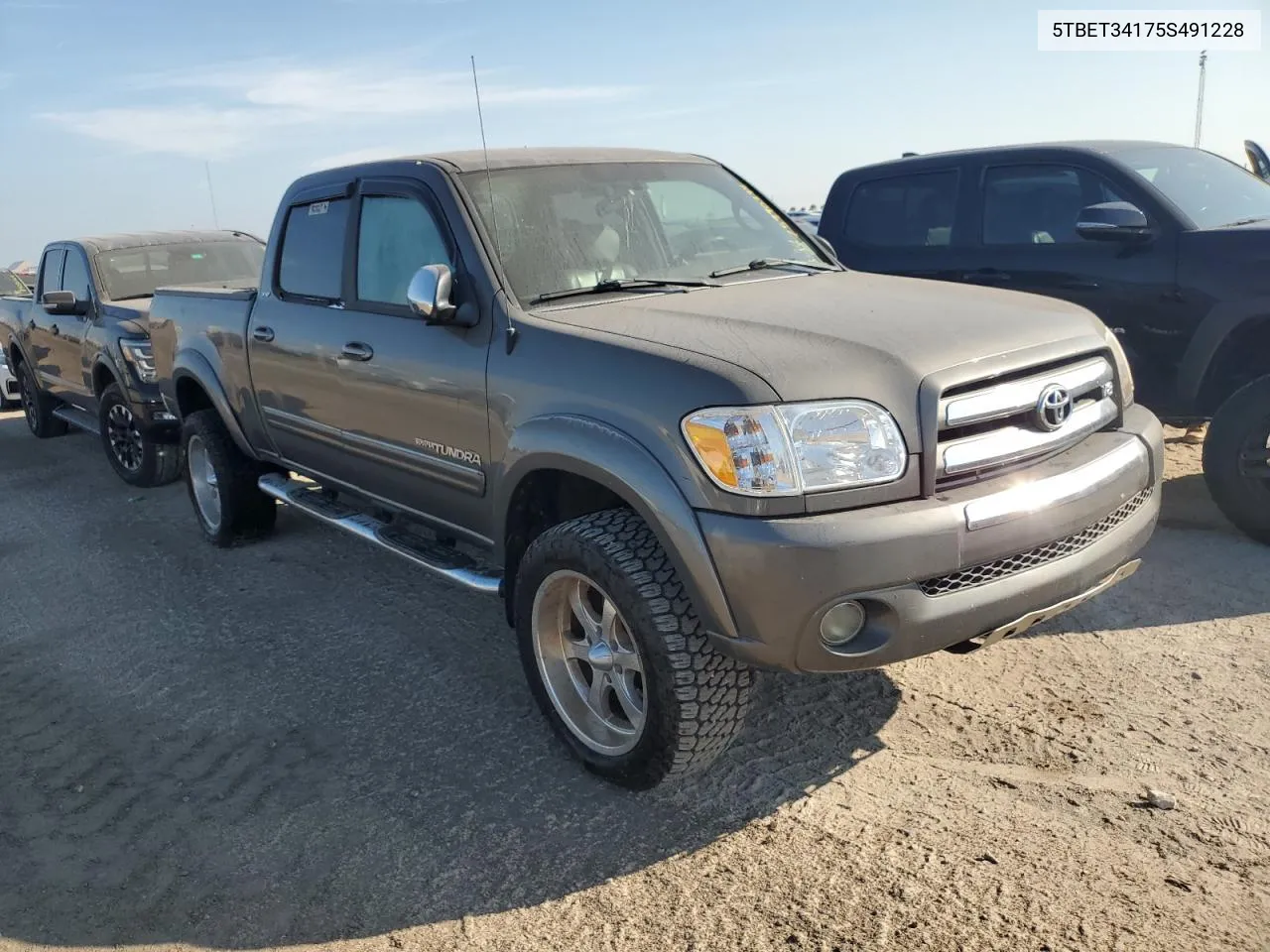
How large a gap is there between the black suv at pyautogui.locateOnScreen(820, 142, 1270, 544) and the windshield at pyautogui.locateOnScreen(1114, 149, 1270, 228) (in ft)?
0.04

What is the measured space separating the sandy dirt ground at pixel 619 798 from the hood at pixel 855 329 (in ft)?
4.09

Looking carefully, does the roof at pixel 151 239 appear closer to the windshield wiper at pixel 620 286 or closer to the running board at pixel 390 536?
the running board at pixel 390 536

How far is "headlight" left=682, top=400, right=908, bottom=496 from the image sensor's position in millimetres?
2734

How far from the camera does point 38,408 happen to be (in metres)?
10.2

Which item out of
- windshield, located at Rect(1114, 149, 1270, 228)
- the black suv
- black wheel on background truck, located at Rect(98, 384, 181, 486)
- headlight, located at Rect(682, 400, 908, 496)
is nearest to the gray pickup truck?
headlight, located at Rect(682, 400, 908, 496)

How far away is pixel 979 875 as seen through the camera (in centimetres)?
274

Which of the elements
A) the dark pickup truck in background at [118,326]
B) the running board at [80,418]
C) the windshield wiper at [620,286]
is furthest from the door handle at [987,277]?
the running board at [80,418]

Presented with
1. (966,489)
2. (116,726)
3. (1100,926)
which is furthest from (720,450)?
(116,726)

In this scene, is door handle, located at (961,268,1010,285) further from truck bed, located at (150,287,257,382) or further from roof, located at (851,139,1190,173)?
truck bed, located at (150,287,257,382)

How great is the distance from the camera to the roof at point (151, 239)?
27.8 feet

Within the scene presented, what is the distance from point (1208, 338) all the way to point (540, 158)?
3343 mm

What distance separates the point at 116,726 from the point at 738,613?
2.57 meters

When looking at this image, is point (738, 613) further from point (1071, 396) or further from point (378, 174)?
point (378, 174)

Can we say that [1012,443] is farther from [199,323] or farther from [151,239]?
[151,239]
